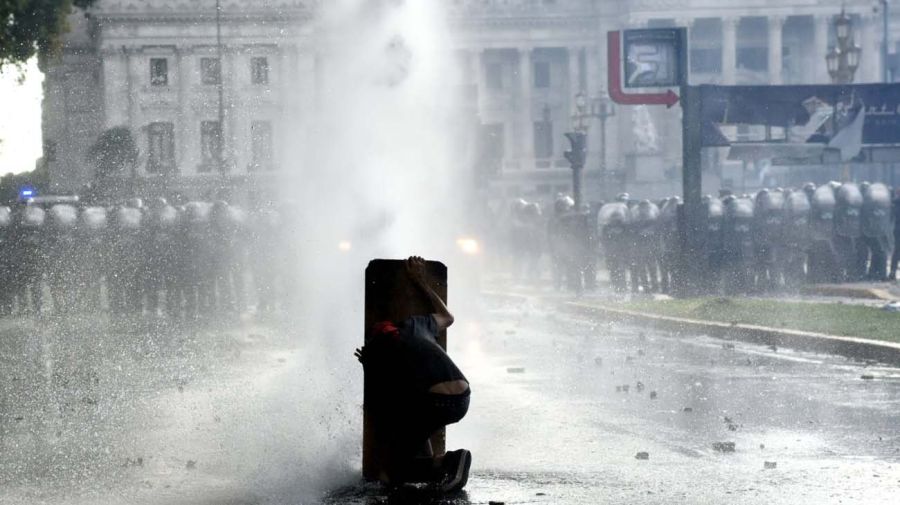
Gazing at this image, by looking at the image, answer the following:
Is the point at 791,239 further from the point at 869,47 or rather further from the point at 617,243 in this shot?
the point at 869,47

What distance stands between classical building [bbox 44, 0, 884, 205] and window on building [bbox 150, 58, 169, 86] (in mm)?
84

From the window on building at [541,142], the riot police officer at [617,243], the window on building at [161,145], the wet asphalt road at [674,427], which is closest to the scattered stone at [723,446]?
the wet asphalt road at [674,427]

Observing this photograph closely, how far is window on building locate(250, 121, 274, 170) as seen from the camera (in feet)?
318

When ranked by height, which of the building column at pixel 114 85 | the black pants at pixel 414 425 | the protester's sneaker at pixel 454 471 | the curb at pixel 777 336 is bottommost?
the curb at pixel 777 336

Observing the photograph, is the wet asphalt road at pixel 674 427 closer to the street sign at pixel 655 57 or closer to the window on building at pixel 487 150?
the street sign at pixel 655 57

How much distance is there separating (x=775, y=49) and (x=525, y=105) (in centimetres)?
1564

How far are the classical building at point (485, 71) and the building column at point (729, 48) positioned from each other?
4.6 inches

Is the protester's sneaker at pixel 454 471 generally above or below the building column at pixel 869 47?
below

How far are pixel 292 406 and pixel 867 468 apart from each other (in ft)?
13.8

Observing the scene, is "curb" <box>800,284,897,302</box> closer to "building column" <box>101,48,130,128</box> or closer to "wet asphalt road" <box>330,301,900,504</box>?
"wet asphalt road" <box>330,301,900,504</box>

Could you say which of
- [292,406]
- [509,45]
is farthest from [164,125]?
[292,406]

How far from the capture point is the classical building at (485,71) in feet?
326

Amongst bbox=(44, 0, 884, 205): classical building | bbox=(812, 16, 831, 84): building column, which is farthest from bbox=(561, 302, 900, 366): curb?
bbox=(812, 16, 831, 84): building column

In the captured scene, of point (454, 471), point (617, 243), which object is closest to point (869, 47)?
point (617, 243)
